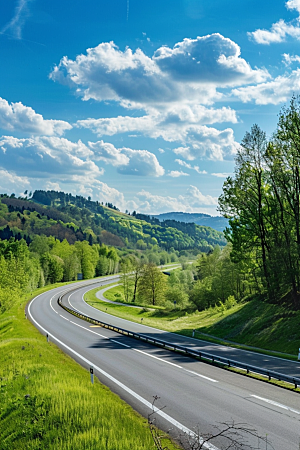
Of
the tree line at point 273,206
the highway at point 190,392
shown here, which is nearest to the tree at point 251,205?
the tree line at point 273,206

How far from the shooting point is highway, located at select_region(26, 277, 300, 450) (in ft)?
36.5

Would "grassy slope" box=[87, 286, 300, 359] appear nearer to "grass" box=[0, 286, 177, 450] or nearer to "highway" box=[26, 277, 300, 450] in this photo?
"highway" box=[26, 277, 300, 450]

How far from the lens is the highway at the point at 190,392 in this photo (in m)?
11.1

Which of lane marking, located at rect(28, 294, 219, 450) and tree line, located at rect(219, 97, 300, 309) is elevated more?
tree line, located at rect(219, 97, 300, 309)

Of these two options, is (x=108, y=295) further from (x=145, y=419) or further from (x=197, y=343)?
(x=145, y=419)

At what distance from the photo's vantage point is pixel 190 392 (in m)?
15.1

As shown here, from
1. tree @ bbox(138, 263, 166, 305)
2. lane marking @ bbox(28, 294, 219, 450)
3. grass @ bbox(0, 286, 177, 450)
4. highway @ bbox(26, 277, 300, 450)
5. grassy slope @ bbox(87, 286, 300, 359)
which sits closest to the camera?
grass @ bbox(0, 286, 177, 450)

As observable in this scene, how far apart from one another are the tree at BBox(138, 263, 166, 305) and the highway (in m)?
53.6

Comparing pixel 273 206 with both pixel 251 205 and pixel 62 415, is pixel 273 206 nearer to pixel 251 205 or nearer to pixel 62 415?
pixel 251 205

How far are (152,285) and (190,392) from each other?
228ft

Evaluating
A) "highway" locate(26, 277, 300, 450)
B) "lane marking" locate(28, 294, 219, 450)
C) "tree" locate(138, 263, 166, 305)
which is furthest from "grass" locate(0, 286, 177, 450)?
"tree" locate(138, 263, 166, 305)

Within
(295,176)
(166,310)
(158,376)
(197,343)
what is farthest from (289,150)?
(166,310)

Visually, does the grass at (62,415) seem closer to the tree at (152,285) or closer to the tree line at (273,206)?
the tree line at (273,206)

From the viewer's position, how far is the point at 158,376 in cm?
1812
